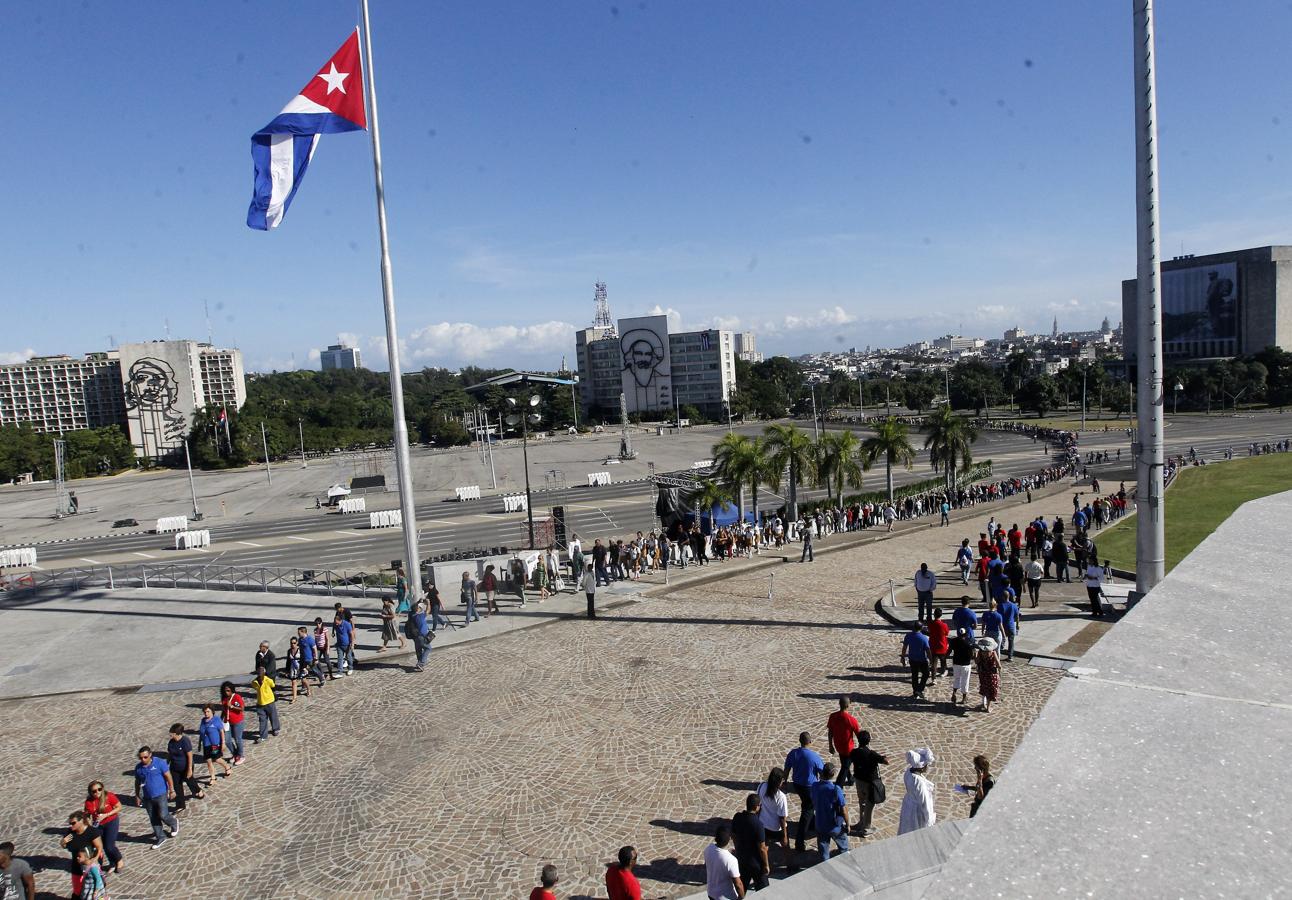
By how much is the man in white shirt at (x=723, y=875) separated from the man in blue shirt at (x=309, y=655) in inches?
374

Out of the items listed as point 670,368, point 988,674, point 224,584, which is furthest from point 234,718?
point 670,368

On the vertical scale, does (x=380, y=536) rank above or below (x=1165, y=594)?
below

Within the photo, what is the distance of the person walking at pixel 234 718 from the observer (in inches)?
418

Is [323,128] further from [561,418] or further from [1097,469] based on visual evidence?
[561,418]

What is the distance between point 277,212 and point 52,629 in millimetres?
12967

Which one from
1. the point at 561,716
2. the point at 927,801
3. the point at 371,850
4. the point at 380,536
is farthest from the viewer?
the point at 380,536

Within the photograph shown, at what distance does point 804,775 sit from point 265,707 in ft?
26.8

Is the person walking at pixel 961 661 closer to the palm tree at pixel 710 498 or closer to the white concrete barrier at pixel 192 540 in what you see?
the palm tree at pixel 710 498

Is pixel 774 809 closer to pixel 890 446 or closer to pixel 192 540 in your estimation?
pixel 890 446

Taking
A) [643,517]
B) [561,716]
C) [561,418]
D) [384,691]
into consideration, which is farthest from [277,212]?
[561,418]

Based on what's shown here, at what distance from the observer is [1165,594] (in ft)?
20.2

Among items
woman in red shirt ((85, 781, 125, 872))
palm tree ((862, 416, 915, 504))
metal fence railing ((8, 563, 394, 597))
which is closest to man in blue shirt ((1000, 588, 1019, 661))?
woman in red shirt ((85, 781, 125, 872))

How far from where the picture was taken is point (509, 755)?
10.3 m

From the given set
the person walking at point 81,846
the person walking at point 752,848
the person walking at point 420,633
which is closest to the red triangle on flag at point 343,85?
the person walking at point 420,633
